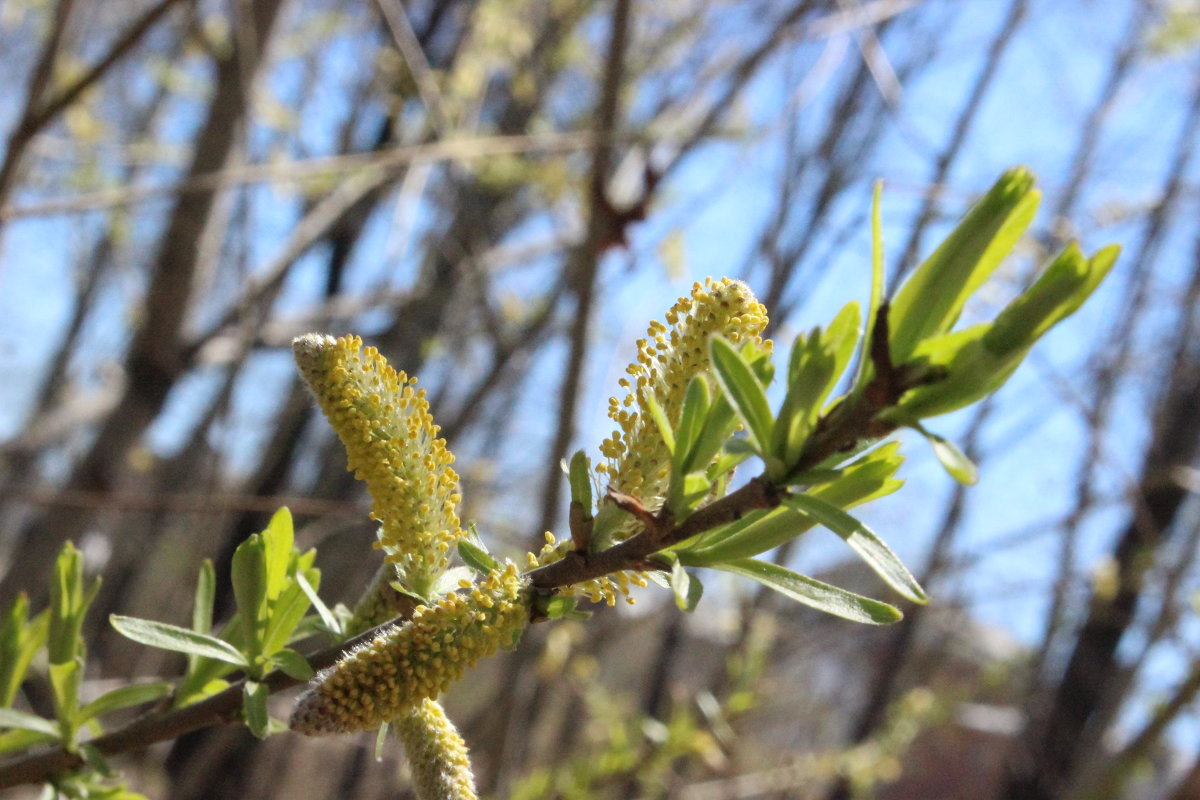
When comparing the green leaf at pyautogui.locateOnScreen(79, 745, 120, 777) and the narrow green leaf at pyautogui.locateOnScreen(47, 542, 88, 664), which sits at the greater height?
the narrow green leaf at pyautogui.locateOnScreen(47, 542, 88, 664)

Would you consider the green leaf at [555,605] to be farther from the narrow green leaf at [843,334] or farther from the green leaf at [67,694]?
the green leaf at [67,694]

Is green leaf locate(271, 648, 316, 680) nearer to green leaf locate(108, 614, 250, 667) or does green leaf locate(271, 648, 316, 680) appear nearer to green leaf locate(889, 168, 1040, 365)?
green leaf locate(108, 614, 250, 667)

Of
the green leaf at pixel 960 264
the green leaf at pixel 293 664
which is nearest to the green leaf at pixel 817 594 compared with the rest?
the green leaf at pixel 960 264

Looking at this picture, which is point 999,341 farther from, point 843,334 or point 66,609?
point 66,609

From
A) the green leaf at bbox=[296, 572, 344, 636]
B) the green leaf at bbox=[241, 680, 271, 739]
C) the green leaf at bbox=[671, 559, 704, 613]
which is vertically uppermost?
the green leaf at bbox=[296, 572, 344, 636]

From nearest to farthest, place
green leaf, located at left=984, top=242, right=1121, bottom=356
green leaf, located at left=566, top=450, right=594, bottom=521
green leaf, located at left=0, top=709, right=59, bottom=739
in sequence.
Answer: green leaf, located at left=984, top=242, right=1121, bottom=356
green leaf, located at left=566, top=450, right=594, bottom=521
green leaf, located at left=0, top=709, right=59, bottom=739

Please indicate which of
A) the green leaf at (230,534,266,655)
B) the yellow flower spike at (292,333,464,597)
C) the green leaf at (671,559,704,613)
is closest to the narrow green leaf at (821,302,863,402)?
the green leaf at (671,559,704,613)

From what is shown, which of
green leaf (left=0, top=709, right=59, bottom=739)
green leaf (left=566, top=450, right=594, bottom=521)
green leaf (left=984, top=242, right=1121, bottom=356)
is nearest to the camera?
green leaf (left=984, top=242, right=1121, bottom=356)

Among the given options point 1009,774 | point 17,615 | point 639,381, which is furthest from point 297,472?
point 1009,774
